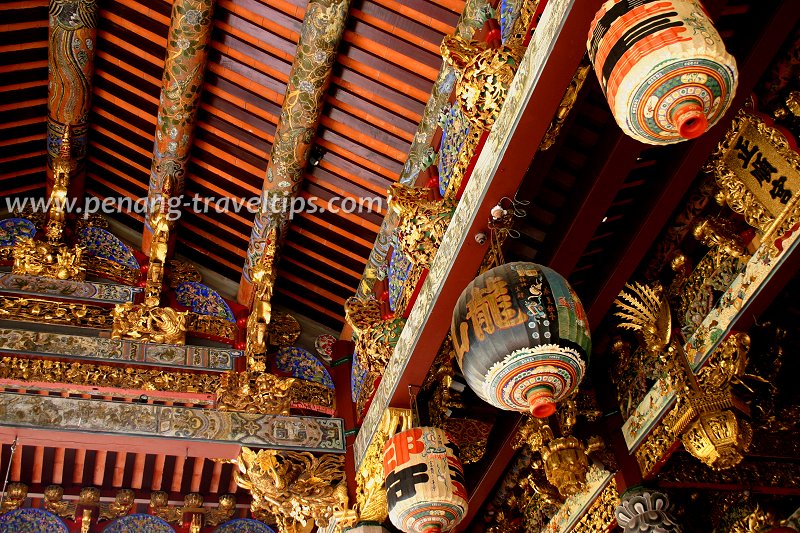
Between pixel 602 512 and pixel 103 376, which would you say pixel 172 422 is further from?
pixel 602 512

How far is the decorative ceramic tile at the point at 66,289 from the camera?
6031mm

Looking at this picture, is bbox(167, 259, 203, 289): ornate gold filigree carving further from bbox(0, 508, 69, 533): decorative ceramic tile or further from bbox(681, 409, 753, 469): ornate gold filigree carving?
bbox(681, 409, 753, 469): ornate gold filigree carving

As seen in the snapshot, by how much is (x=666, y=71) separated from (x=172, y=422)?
404cm

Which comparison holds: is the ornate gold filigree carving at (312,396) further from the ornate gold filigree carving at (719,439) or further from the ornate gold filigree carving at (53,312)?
the ornate gold filigree carving at (719,439)

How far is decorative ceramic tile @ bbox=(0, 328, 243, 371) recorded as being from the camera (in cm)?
568

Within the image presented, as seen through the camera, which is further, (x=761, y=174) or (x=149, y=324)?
Result: (x=149, y=324)

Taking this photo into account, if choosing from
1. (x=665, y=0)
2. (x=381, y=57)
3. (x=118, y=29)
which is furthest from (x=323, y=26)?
(x=665, y=0)

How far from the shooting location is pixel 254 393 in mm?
5930

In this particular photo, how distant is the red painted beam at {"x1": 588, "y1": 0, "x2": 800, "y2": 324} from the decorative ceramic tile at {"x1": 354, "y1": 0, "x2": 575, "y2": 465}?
0.93 m

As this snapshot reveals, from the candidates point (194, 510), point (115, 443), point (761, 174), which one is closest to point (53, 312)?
point (115, 443)

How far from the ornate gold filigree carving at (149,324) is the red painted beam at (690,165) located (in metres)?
2.86

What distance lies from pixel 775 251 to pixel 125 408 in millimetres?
3845

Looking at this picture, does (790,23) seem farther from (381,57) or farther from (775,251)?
(381,57)

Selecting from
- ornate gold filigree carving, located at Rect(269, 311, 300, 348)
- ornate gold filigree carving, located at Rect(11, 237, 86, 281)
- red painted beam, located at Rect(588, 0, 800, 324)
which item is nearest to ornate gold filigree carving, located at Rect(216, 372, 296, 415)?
ornate gold filigree carving, located at Rect(269, 311, 300, 348)
